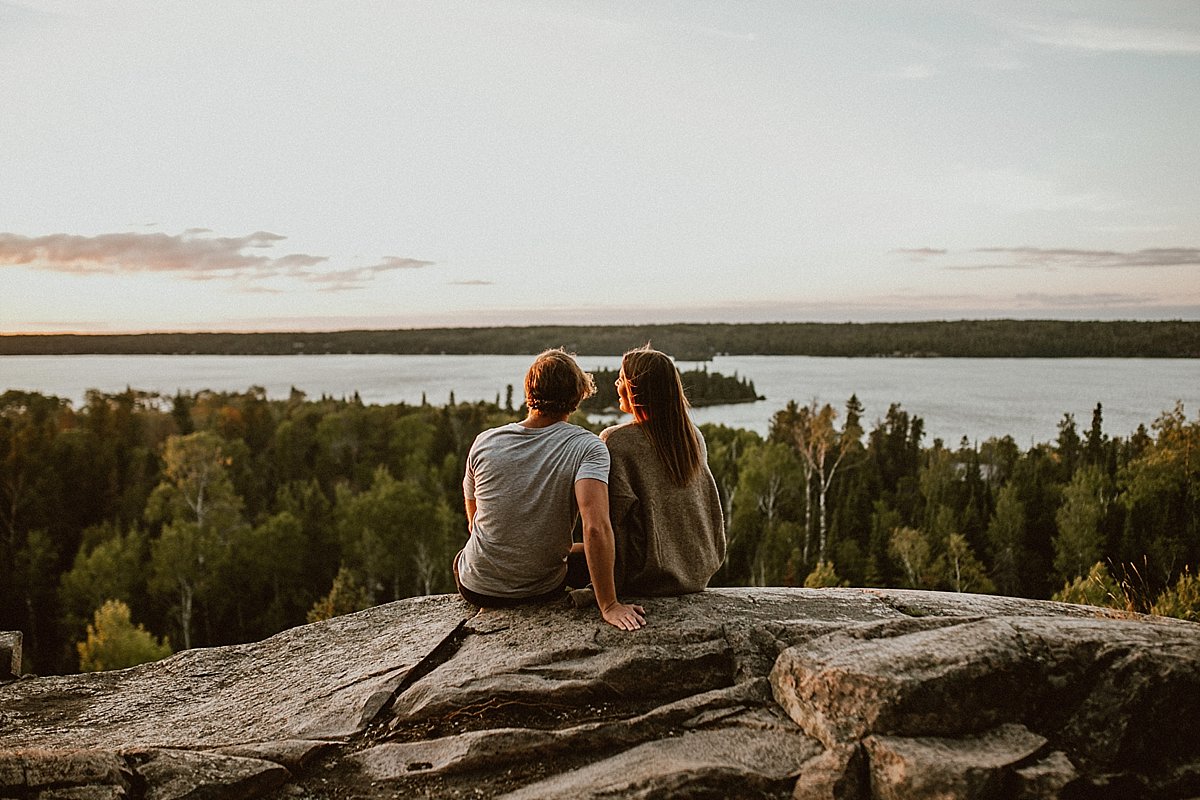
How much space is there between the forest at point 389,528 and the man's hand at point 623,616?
2673 cm

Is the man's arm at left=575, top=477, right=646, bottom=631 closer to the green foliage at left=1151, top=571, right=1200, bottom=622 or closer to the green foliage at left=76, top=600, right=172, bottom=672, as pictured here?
the green foliage at left=1151, top=571, right=1200, bottom=622

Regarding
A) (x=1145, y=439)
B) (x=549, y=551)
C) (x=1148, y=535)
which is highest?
(x=549, y=551)

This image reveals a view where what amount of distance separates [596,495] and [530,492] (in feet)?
1.78

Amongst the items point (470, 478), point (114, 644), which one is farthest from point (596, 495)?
point (114, 644)

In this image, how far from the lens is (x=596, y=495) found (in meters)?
5.12

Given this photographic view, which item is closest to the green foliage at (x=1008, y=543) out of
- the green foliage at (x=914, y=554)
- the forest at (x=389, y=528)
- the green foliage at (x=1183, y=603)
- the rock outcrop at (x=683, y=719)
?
the forest at (x=389, y=528)

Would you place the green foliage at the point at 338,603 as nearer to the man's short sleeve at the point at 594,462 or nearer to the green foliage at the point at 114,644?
the green foliage at the point at 114,644

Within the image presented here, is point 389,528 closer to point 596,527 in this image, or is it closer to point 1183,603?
point 1183,603

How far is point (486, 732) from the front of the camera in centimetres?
462

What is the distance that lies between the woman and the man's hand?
342 millimetres

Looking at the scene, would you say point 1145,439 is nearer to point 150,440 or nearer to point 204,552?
point 204,552

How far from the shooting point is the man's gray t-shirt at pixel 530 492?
538 cm

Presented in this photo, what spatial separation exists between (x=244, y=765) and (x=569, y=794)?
1.82m

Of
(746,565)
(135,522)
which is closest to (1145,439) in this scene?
(746,565)
